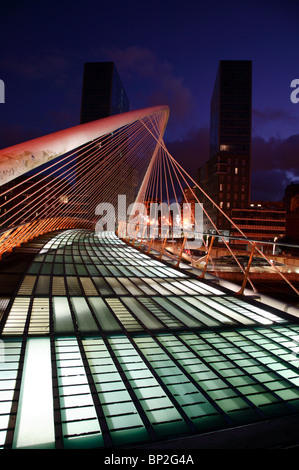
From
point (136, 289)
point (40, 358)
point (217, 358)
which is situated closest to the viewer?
point (40, 358)

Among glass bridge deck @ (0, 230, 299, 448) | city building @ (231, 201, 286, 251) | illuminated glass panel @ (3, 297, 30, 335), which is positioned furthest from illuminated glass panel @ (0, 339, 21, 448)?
city building @ (231, 201, 286, 251)

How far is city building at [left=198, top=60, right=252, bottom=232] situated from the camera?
78.5 m

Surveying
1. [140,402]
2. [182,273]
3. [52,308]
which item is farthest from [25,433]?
[182,273]

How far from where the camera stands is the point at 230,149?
87500 millimetres

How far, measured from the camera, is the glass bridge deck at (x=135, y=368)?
156 cm

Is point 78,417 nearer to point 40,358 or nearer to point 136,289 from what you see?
point 40,358

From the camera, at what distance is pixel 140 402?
1761 millimetres

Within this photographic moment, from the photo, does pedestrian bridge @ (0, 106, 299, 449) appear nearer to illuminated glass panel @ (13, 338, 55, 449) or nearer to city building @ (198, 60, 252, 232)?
illuminated glass panel @ (13, 338, 55, 449)

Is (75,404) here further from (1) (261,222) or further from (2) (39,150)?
(1) (261,222)

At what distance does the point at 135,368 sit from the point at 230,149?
93.6 metres

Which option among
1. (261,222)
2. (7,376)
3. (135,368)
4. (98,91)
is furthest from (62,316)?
(98,91)

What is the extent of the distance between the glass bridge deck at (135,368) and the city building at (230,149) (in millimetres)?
72213

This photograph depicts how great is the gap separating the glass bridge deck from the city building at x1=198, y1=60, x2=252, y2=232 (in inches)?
2843
